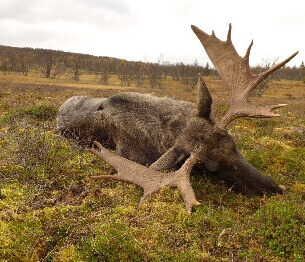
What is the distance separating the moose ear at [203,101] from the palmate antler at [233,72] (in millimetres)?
357

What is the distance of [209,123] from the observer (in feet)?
21.9

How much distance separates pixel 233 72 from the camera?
7719 millimetres

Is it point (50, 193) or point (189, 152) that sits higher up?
point (189, 152)

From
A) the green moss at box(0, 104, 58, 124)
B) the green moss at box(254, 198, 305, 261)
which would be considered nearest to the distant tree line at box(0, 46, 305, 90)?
the green moss at box(0, 104, 58, 124)

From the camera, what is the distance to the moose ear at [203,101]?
20.0 feet

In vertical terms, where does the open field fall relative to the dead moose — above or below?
below

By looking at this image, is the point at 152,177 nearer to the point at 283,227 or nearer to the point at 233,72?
the point at 283,227

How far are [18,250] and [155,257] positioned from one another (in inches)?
66.8

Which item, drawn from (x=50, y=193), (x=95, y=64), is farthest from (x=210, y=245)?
(x=95, y=64)

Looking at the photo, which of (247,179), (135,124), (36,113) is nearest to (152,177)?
(247,179)

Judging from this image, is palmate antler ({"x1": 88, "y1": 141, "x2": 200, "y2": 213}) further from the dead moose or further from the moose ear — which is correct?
the moose ear

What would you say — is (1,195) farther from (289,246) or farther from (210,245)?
(289,246)

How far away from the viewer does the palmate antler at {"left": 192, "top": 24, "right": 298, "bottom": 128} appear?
6957mm

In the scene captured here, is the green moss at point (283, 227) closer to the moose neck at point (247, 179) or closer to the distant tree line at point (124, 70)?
the moose neck at point (247, 179)
